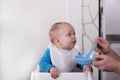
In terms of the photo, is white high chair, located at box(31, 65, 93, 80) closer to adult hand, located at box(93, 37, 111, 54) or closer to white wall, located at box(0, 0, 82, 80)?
adult hand, located at box(93, 37, 111, 54)

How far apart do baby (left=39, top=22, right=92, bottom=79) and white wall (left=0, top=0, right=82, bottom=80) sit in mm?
210

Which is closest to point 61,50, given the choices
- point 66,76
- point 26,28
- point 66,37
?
point 66,37

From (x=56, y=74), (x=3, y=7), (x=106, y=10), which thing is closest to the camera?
(x=56, y=74)

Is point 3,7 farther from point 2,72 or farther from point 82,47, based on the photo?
point 82,47

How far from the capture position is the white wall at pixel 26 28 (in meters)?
1.16

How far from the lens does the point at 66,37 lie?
3.21 ft

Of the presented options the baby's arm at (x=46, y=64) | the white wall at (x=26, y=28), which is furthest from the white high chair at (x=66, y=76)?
the white wall at (x=26, y=28)

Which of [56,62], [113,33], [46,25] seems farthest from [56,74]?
[46,25]

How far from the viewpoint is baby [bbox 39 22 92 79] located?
0.98m

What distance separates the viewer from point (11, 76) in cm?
120

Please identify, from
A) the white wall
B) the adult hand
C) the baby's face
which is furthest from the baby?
the white wall

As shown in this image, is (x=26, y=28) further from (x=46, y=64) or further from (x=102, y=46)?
(x=102, y=46)

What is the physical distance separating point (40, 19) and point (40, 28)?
0.15 feet

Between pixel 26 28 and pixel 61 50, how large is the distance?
274 millimetres
